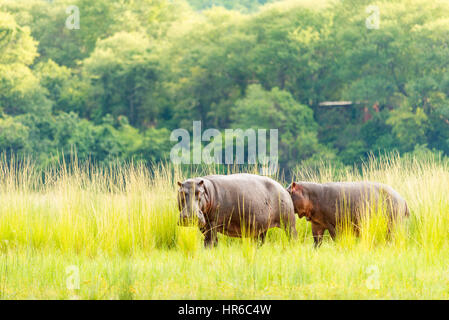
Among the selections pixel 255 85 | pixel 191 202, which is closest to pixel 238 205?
pixel 191 202

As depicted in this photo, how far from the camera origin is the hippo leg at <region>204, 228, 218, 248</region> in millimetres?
6456

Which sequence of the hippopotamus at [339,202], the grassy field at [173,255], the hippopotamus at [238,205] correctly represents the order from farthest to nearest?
the hippopotamus at [339,202], the hippopotamus at [238,205], the grassy field at [173,255]

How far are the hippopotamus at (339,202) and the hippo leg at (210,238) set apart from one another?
2.93ft

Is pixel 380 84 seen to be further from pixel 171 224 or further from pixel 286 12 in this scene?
pixel 171 224

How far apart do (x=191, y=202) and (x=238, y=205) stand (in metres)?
0.63

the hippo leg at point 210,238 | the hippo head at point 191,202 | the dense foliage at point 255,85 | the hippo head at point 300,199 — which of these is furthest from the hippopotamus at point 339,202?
the dense foliage at point 255,85

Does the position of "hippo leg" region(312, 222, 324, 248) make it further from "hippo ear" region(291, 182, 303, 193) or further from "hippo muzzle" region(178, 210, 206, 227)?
"hippo muzzle" region(178, 210, 206, 227)

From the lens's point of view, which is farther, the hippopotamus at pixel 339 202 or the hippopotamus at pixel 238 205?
the hippopotamus at pixel 339 202

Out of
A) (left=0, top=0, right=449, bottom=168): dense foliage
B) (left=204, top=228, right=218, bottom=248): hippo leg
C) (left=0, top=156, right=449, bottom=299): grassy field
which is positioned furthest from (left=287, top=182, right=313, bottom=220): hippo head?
(left=0, top=0, right=449, bottom=168): dense foliage

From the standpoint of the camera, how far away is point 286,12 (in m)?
44.8

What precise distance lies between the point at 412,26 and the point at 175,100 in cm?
1463

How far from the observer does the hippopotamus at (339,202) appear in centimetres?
681

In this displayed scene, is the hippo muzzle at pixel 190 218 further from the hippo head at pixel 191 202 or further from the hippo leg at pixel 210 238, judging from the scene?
the hippo leg at pixel 210 238
